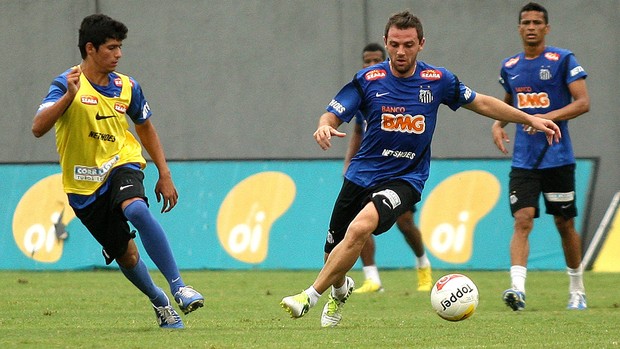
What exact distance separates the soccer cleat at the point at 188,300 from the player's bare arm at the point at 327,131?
1.24m

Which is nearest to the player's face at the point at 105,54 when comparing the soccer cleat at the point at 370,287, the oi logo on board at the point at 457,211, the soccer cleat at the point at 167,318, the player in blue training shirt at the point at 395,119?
the player in blue training shirt at the point at 395,119

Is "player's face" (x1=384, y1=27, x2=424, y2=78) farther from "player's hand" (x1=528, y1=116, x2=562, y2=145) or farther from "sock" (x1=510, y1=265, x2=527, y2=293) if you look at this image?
"sock" (x1=510, y1=265, x2=527, y2=293)

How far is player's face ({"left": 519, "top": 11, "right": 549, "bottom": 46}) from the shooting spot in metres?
10.4

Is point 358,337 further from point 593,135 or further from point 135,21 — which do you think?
point 135,21

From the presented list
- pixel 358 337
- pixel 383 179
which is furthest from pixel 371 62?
pixel 358 337

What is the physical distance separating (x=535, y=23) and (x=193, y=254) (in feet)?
21.6

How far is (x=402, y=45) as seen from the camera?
8398mm

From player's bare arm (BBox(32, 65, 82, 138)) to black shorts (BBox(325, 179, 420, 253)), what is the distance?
2.06 meters

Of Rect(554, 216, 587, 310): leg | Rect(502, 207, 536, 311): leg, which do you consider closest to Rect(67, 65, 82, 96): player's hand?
Rect(502, 207, 536, 311): leg

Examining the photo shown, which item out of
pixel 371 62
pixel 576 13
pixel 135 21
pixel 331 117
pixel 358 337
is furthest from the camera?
pixel 135 21

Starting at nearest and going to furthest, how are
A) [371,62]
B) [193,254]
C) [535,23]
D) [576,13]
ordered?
[535,23] < [371,62] < [193,254] < [576,13]

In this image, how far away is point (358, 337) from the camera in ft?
24.8

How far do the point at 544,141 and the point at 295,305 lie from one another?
3647 mm

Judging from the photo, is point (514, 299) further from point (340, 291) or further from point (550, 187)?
point (340, 291)
